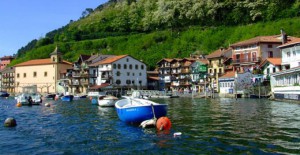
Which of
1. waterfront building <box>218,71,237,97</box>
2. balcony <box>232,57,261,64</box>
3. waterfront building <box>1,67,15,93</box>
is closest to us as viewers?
waterfront building <box>218,71,237,97</box>

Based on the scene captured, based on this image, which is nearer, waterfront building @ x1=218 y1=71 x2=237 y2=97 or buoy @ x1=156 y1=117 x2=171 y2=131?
buoy @ x1=156 y1=117 x2=171 y2=131

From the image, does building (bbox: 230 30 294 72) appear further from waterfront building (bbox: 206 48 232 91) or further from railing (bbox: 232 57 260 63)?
waterfront building (bbox: 206 48 232 91)

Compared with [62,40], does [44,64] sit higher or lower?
lower

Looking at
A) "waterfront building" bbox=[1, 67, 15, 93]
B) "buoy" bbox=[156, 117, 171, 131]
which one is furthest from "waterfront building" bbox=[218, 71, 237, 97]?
"waterfront building" bbox=[1, 67, 15, 93]

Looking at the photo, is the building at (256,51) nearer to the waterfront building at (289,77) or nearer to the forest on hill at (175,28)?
the waterfront building at (289,77)

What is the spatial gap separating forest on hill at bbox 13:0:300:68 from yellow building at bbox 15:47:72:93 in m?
15.5

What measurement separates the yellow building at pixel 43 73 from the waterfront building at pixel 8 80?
42.3 feet

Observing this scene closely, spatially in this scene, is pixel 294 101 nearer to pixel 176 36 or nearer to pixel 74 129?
pixel 74 129

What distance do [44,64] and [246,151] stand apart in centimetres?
12558

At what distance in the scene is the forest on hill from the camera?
111688 millimetres

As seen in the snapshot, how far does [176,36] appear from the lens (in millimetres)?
137625

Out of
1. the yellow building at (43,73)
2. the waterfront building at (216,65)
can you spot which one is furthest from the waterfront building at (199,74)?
the yellow building at (43,73)

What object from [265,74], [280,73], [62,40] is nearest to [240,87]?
[265,74]

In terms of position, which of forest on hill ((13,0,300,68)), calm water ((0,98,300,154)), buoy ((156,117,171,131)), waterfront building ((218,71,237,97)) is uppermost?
forest on hill ((13,0,300,68))
